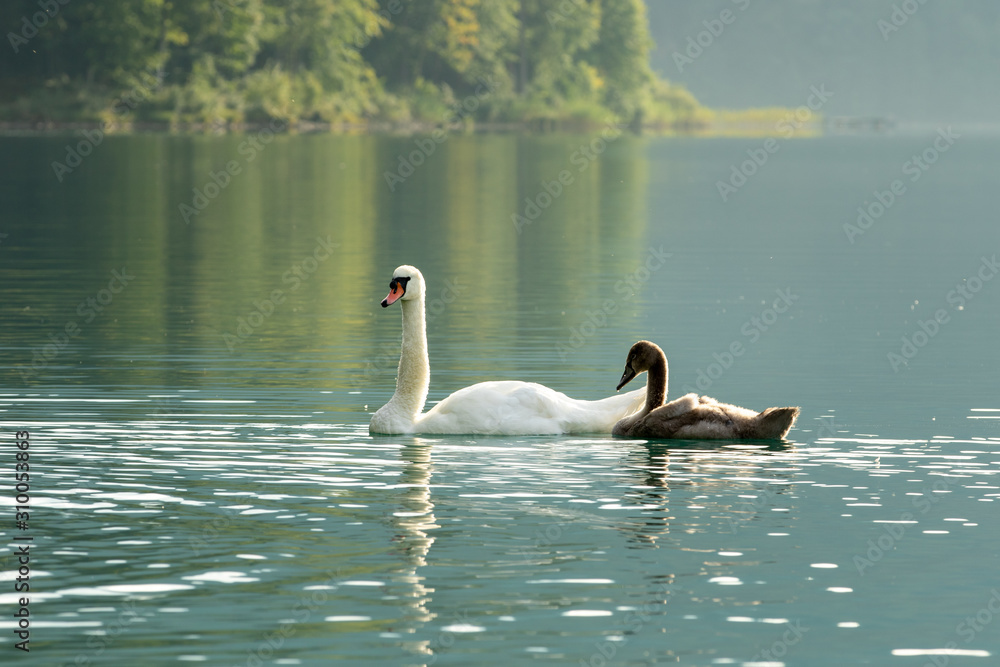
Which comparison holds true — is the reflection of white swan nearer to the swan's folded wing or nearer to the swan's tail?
the swan's folded wing

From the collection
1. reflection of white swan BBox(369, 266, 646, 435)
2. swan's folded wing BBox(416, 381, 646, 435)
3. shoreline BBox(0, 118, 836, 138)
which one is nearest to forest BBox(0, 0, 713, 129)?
shoreline BBox(0, 118, 836, 138)

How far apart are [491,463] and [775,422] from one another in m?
2.67

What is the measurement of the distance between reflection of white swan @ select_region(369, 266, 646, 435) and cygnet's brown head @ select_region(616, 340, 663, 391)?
0.28 m

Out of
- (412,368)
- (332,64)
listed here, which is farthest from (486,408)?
(332,64)

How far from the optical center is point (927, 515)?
1174cm

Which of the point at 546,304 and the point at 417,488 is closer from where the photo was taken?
the point at 417,488

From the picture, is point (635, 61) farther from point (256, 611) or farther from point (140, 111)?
point (256, 611)

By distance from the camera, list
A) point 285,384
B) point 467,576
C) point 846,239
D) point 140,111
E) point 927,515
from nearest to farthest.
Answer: point 467,576 → point 927,515 → point 285,384 → point 846,239 → point 140,111

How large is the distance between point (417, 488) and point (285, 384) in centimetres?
529

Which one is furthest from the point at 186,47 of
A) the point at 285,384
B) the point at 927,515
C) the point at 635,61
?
the point at 927,515

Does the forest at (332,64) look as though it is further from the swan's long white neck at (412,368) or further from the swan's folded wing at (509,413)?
the swan's folded wing at (509,413)

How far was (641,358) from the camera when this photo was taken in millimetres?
15344

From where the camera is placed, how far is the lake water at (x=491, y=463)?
30.0 feet

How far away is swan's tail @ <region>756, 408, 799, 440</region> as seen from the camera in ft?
46.5
